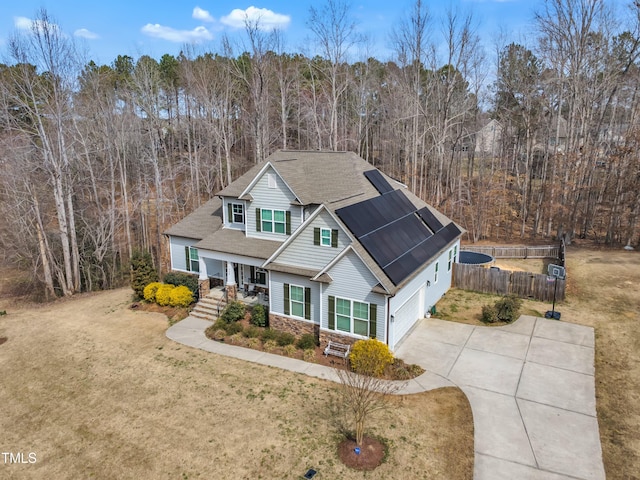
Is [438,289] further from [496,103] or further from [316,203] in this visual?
[496,103]

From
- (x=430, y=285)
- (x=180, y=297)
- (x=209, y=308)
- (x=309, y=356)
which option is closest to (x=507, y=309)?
(x=430, y=285)

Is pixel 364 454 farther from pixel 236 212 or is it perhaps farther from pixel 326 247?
pixel 236 212

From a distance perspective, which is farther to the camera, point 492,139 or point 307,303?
point 492,139

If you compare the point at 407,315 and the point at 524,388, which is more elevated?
the point at 407,315

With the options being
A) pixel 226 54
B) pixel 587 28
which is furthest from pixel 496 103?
pixel 226 54

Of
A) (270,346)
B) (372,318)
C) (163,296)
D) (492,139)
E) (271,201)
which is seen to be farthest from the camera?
(492,139)

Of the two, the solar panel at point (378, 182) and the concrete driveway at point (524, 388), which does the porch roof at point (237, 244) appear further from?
the concrete driveway at point (524, 388)

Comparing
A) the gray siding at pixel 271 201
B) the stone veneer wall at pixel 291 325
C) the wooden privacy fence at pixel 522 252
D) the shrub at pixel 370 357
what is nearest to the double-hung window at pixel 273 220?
the gray siding at pixel 271 201

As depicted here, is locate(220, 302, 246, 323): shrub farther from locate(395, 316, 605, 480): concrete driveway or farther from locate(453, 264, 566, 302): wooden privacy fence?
locate(453, 264, 566, 302): wooden privacy fence
